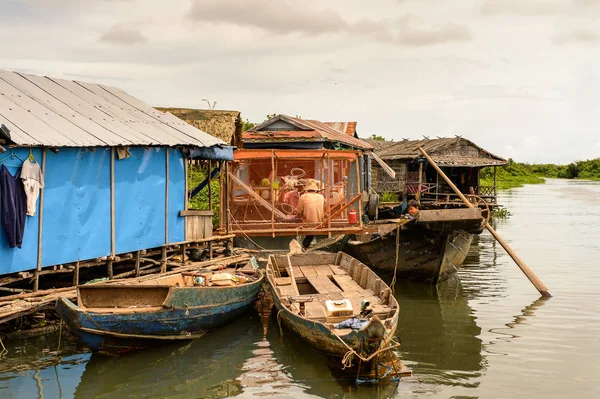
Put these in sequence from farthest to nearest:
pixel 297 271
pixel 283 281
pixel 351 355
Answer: pixel 297 271, pixel 283 281, pixel 351 355

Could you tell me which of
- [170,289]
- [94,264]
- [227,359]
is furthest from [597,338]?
[94,264]

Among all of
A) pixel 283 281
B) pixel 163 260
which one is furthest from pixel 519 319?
pixel 163 260

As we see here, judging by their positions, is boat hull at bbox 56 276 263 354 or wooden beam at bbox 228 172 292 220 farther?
wooden beam at bbox 228 172 292 220

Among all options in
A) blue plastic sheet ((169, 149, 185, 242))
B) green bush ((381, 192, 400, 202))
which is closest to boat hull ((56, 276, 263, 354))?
blue plastic sheet ((169, 149, 185, 242))

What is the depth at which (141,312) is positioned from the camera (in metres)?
8.52

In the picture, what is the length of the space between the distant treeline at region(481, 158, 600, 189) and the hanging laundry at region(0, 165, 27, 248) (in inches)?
1604

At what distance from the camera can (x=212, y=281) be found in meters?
10.4

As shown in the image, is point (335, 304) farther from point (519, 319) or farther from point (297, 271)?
point (519, 319)

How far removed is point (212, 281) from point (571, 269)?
10961 mm

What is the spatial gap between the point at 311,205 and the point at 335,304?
5808 mm

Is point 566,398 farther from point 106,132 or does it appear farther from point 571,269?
point 571,269

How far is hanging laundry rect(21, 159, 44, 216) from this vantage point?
8.89 meters

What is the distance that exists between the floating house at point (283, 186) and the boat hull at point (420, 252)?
0.90m

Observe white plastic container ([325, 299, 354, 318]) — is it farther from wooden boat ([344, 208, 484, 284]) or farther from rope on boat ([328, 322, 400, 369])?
wooden boat ([344, 208, 484, 284])
